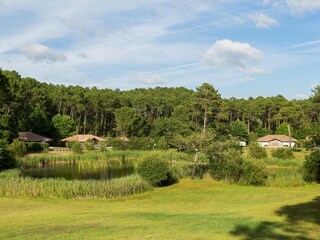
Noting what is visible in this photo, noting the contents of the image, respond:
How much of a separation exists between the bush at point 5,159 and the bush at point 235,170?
674 inches

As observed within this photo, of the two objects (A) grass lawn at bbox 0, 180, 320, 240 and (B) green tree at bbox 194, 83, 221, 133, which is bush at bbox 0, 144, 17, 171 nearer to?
(A) grass lawn at bbox 0, 180, 320, 240

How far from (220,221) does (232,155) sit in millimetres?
18524

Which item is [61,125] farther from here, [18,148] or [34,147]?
[18,148]

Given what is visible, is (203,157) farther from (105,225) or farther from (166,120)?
(166,120)

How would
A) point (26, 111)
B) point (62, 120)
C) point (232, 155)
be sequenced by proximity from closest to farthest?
point (232, 155) → point (26, 111) → point (62, 120)

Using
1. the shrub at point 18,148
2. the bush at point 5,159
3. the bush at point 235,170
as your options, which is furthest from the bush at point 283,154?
the shrub at point 18,148

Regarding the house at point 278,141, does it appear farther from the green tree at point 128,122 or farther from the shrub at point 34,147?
the shrub at point 34,147

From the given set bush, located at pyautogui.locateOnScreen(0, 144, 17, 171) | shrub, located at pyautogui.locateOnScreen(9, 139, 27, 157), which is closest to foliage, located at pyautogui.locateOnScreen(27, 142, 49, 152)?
shrub, located at pyautogui.locateOnScreen(9, 139, 27, 157)

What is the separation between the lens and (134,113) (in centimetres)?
7781

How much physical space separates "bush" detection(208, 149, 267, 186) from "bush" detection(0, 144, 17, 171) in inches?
674

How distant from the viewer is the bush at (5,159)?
3186 centimetres

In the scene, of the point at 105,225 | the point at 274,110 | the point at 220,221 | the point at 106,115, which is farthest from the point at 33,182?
the point at 274,110

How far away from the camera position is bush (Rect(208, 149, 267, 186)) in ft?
89.2

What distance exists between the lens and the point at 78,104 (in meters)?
86.9
